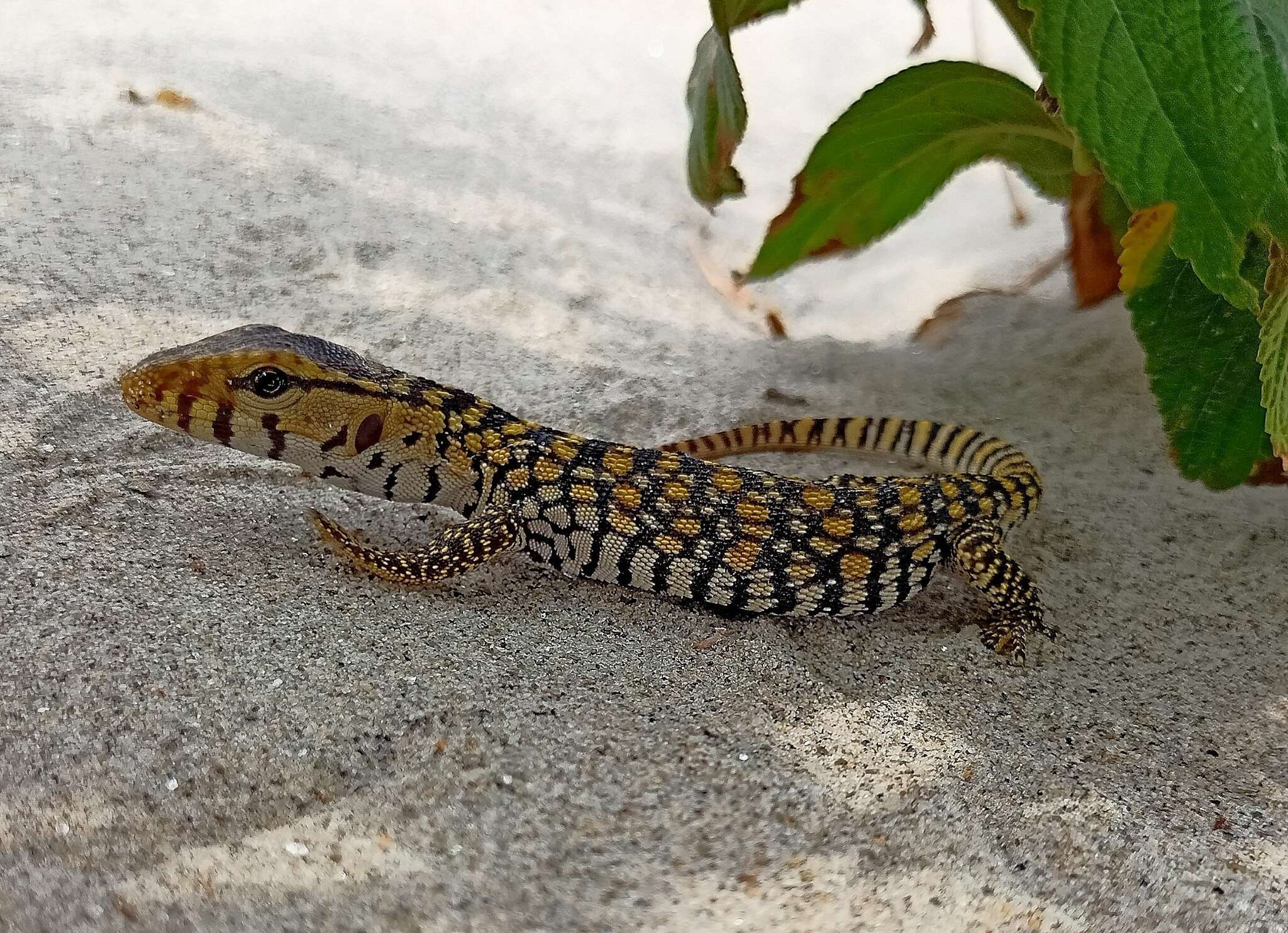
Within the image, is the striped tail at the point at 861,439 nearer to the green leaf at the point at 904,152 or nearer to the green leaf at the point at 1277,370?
the green leaf at the point at 904,152

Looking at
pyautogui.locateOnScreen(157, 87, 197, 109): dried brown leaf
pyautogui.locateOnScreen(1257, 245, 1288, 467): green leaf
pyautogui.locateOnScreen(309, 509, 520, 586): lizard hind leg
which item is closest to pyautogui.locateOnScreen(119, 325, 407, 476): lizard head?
pyautogui.locateOnScreen(309, 509, 520, 586): lizard hind leg

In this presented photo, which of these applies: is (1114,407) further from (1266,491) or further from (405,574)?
(405,574)

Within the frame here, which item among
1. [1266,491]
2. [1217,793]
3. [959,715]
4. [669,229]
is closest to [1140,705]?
[1217,793]

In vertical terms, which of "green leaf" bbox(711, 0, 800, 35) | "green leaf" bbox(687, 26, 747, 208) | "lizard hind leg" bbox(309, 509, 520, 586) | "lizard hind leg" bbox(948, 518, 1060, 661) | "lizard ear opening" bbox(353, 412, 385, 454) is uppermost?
Answer: "green leaf" bbox(711, 0, 800, 35)

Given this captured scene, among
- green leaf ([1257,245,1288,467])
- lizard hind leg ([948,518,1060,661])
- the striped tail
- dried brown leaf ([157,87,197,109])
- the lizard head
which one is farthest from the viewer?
dried brown leaf ([157,87,197,109])

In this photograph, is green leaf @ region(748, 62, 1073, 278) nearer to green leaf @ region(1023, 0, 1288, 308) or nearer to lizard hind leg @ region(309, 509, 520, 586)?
green leaf @ region(1023, 0, 1288, 308)

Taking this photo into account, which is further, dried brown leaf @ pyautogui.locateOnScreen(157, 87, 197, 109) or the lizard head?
dried brown leaf @ pyautogui.locateOnScreen(157, 87, 197, 109)

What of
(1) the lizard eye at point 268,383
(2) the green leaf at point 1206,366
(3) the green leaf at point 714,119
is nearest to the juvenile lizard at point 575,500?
(1) the lizard eye at point 268,383
